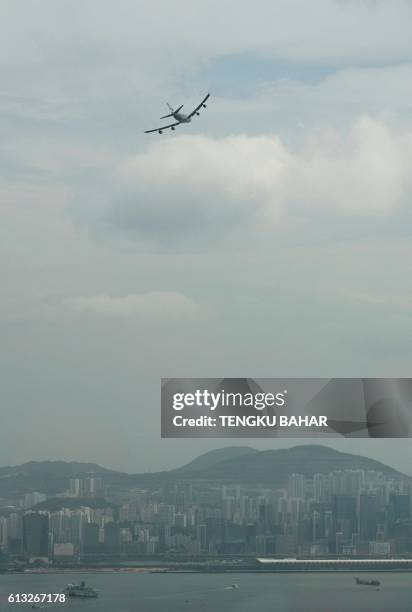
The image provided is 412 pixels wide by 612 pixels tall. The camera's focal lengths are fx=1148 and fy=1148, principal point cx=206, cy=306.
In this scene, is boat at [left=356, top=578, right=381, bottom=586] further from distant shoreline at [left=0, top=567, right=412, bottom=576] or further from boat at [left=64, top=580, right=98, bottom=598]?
boat at [left=64, top=580, right=98, bottom=598]

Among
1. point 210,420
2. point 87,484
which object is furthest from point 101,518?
point 210,420

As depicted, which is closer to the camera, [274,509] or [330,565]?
[330,565]

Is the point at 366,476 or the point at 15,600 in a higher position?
the point at 366,476

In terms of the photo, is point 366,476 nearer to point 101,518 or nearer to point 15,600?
point 101,518

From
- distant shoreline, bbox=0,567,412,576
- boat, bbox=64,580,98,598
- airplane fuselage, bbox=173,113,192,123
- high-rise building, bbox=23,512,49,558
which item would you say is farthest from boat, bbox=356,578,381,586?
airplane fuselage, bbox=173,113,192,123

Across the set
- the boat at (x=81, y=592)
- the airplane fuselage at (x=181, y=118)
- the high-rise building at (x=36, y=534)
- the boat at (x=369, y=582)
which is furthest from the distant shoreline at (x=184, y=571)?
the airplane fuselage at (x=181, y=118)

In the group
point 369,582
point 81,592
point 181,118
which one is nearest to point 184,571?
point 369,582

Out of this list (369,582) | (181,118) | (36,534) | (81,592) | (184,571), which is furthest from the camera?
(36,534)

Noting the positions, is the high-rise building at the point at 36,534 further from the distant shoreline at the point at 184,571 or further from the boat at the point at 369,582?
the boat at the point at 369,582

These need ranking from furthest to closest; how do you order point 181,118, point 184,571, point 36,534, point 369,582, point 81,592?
1. point 36,534
2. point 184,571
3. point 369,582
4. point 81,592
5. point 181,118

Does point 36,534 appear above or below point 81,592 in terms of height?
above

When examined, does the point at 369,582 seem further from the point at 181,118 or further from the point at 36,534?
the point at 181,118
